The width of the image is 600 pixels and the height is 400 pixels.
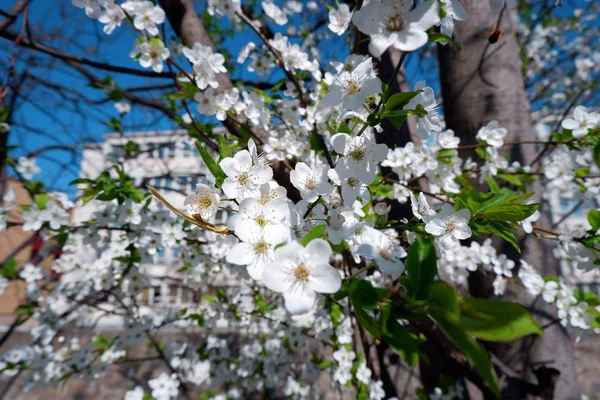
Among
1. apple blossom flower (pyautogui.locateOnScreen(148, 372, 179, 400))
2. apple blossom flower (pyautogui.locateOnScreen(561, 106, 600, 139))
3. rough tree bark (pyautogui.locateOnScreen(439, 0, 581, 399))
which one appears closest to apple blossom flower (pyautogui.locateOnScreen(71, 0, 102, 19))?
rough tree bark (pyautogui.locateOnScreen(439, 0, 581, 399))

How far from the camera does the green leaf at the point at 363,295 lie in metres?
0.44

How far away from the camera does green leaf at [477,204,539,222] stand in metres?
0.55

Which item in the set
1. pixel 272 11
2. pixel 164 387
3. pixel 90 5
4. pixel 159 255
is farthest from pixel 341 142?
pixel 159 255

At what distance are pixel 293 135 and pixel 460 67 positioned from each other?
99cm

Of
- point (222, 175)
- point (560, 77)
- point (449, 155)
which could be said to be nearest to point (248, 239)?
point (222, 175)

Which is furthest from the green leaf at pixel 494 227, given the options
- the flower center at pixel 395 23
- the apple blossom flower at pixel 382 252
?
the flower center at pixel 395 23

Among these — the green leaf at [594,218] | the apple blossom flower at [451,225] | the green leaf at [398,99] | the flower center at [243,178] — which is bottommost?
the apple blossom flower at [451,225]

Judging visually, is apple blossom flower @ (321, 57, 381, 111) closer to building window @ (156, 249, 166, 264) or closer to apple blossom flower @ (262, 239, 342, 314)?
apple blossom flower @ (262, 239, 342, 314)

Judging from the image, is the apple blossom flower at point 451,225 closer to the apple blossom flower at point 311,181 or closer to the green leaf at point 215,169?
the apple blossom flower at point 311,181

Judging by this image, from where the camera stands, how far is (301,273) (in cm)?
48

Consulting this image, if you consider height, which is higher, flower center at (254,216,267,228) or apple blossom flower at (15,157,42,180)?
apple blossom flower at (15,157,42,180)

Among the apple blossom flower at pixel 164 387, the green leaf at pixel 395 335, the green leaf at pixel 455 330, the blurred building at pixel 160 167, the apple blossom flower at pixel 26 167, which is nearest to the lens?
the green leaf at pixel 455 330

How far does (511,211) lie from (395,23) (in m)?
0.38

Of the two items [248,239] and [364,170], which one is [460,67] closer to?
[364,170]
